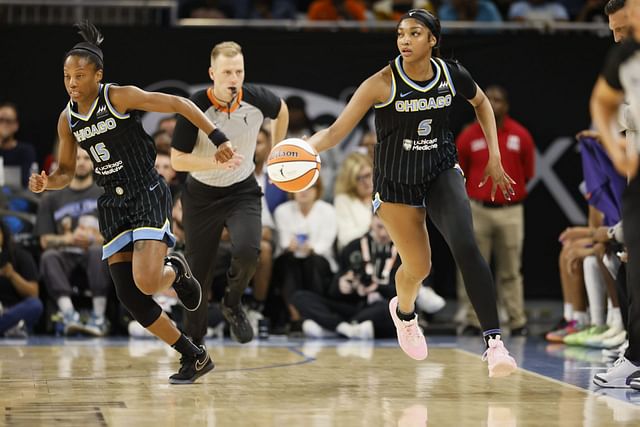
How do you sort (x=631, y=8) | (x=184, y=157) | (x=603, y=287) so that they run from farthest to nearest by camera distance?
(x=603, y=287) < (x=184, y=157) < (x=631, y=8)

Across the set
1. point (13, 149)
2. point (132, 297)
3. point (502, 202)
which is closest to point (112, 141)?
point (132, 297)

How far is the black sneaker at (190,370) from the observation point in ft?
21.6

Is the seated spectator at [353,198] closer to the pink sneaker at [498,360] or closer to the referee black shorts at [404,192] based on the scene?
the referee black shorts at [404,192]

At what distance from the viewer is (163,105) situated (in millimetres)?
6344

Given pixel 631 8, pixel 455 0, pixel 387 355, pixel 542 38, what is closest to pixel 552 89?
pixel 542 38

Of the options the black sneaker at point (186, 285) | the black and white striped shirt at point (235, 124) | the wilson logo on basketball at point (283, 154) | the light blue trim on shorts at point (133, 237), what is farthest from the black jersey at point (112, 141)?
the wilson logo on basketball at point (283, 154)

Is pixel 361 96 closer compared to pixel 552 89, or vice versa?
pixel 361 96

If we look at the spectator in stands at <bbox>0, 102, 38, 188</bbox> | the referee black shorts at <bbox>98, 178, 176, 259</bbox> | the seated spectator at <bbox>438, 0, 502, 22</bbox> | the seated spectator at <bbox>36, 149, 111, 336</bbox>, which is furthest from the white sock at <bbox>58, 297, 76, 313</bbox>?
the seated spectator at <bbox>438, 0, 502, 22</bbox>

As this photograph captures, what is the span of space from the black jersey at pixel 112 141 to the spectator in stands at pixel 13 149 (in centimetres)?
485

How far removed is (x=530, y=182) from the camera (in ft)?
39.6

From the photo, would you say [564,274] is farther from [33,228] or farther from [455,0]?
[33,228]

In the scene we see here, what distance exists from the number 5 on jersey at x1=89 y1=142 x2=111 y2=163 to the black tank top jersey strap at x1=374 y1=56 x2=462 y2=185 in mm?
1640

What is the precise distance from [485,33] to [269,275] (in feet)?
12.5

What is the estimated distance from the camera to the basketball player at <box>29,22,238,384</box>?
6305mm
